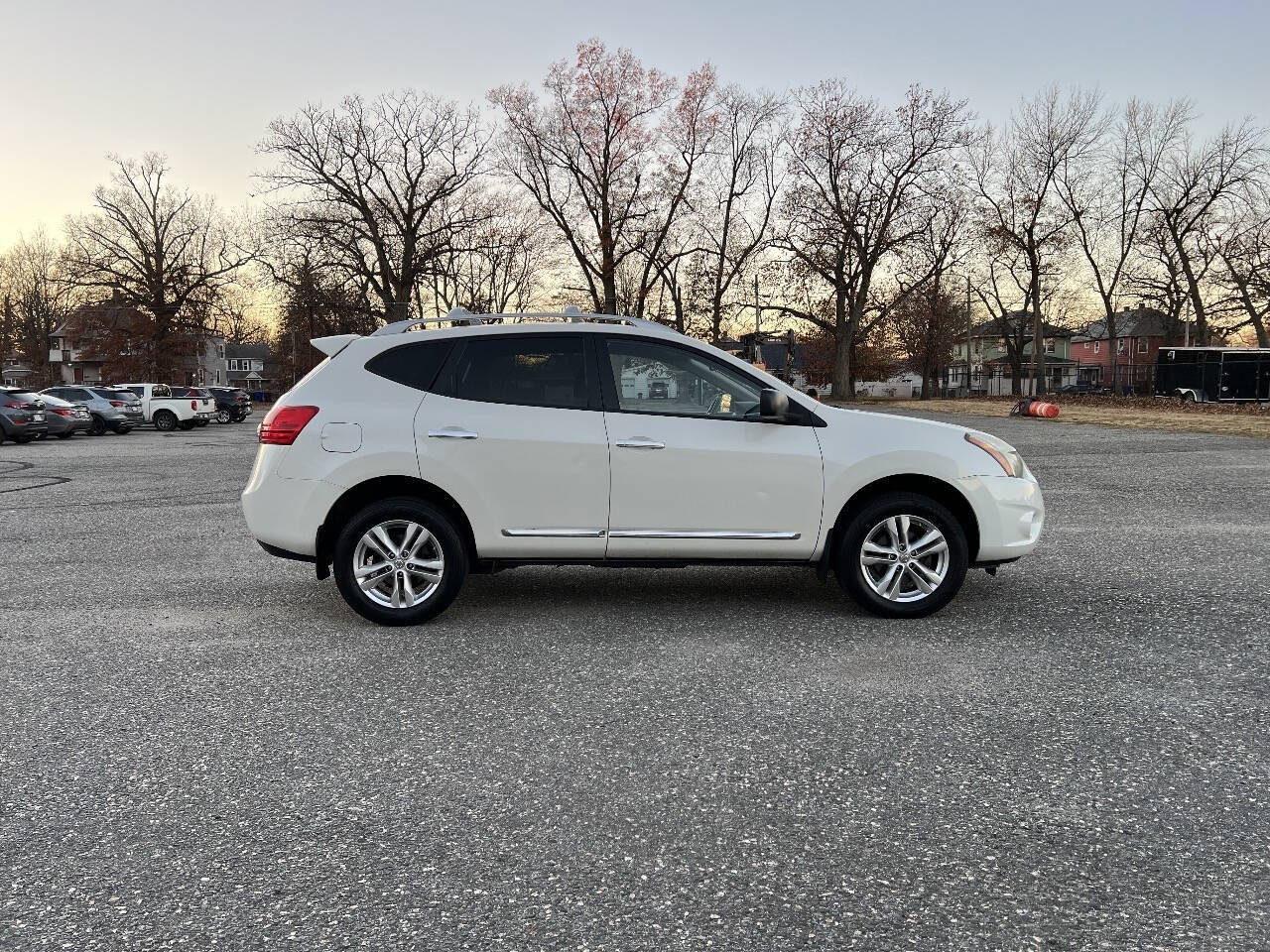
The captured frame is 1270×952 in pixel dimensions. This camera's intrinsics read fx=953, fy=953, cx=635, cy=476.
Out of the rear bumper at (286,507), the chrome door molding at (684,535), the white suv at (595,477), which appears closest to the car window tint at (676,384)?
the white suv at (595,477)

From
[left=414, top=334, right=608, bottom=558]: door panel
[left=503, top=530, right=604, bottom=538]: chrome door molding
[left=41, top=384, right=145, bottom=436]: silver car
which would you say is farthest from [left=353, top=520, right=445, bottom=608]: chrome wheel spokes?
[left=41, top=384, right=145, bottom=436]: silver car

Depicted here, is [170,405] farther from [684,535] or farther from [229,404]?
[684,535]

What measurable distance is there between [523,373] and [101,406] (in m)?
29.9

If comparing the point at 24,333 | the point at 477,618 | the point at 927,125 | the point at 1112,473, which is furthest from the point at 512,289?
the point at 477,618

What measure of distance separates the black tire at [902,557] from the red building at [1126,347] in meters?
49.0

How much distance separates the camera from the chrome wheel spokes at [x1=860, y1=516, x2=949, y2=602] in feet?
18.4

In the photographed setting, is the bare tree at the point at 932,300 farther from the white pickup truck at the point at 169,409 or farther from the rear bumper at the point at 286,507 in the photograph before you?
the rear bumper at the point at 286,507

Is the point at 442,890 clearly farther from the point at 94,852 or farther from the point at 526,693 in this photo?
the point at 526,693

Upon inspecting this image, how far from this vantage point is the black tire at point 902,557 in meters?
5.57

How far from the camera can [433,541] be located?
553 cm

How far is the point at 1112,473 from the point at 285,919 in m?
14.4

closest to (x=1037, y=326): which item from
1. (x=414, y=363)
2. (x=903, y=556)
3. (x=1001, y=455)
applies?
(x=1001, y=455)

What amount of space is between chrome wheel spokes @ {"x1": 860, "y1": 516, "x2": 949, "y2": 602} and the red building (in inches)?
1930

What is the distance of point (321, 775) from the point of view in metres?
3.48
